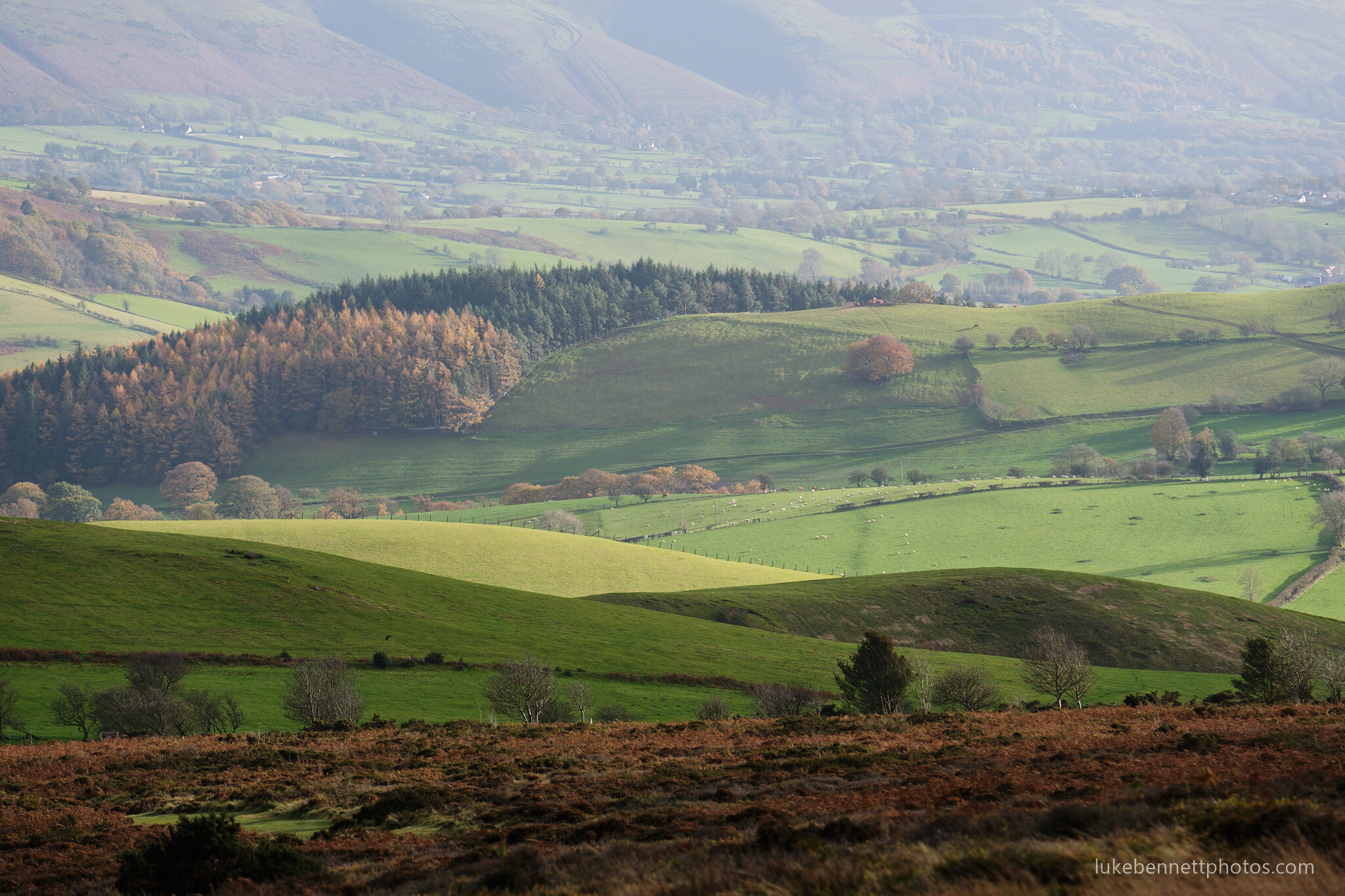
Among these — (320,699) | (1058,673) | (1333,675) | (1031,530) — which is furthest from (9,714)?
(1031,530)

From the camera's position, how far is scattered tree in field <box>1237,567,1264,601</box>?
123 m

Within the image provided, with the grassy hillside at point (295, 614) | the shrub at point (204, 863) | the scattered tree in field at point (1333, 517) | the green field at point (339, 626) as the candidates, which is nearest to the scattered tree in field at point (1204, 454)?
the scattered tree in field at point (1333, 517)

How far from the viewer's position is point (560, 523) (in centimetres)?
16188

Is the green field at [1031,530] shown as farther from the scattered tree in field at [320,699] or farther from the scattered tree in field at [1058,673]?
the scattered tree in field at [320,699]

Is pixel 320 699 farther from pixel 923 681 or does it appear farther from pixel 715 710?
pixel 923 681

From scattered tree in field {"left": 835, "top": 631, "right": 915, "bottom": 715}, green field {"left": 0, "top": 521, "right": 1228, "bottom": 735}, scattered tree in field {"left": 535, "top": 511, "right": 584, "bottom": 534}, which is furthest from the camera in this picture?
scattered tree in field {"left": 535, "top": 511, "right": 584, "bottom": 534}

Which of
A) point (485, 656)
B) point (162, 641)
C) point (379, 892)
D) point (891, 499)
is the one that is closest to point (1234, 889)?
point (379, 892)

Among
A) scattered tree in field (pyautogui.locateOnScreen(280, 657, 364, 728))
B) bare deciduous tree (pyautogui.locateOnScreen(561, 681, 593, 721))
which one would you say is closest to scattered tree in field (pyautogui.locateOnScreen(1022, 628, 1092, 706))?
bare deciduous tree (pyautogui.locateOnScreen(561, 681, 593, 721))

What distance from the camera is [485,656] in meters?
72.2

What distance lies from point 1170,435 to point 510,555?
13488 cm

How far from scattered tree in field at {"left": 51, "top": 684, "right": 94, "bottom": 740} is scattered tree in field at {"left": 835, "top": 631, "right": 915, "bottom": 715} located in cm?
3882

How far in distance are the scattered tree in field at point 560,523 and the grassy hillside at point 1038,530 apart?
12.8 feet

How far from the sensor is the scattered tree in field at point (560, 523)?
16075 cm

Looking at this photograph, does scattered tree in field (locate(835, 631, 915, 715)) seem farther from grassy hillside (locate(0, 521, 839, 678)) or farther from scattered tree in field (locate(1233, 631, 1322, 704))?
scattered tree in field (locate(1233, 631, 1322, 704))
